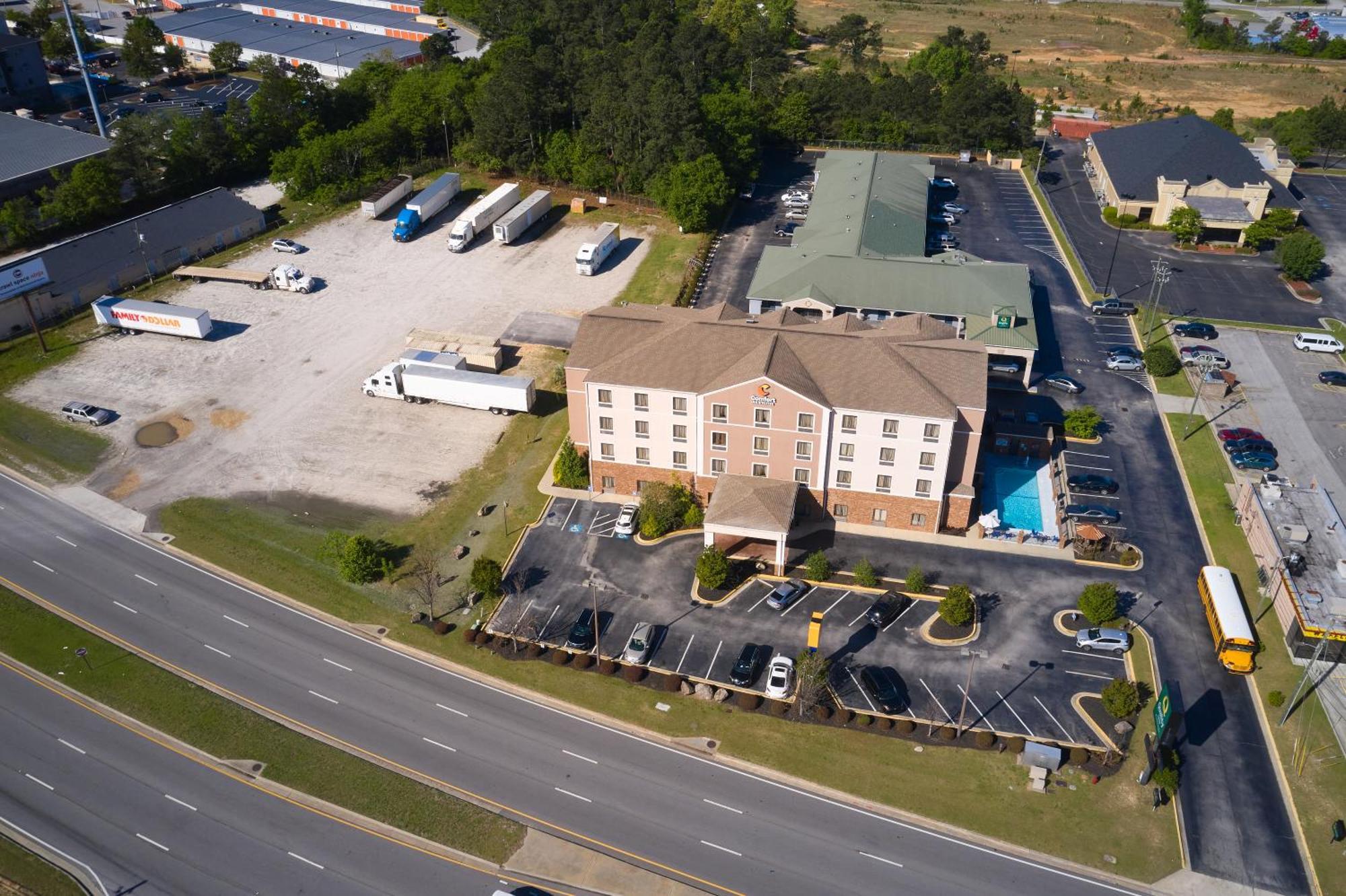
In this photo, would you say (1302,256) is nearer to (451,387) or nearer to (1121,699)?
(1121,699)

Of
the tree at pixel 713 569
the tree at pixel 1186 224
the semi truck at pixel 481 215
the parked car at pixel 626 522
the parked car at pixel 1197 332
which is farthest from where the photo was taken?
the semi truck at pixel 481 215

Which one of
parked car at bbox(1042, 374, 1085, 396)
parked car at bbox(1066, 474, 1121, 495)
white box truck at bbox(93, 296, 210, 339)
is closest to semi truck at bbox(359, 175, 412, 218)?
white box truck at bbox(93, 296, 210, 339)

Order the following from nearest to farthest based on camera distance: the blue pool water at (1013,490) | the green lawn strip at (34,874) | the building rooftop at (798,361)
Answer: the green lawn strip at (34,874)
the building rooftop at (798,361)
the blue pool water at (1013,490)

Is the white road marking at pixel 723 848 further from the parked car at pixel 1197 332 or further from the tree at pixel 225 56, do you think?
the tree at pixel 225 56

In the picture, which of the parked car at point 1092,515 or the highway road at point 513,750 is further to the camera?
the parked car at point 1092,515

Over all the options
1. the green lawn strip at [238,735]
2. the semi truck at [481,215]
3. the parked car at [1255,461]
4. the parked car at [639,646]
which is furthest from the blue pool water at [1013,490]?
the semi truck at [481,215]

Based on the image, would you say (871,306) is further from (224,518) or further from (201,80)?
(201,80)

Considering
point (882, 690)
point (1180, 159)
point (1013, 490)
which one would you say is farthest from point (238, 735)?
point (1180, 159)

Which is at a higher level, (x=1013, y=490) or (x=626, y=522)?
(x=626, y=522)
